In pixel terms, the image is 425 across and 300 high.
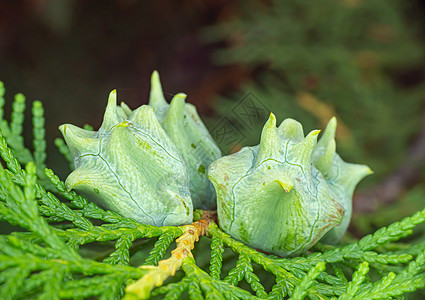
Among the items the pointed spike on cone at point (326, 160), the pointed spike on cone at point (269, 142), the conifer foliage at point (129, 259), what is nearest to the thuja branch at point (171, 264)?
the conifer foliage at point (129, 259)

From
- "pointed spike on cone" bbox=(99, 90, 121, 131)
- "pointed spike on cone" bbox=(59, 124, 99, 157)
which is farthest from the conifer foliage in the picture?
"pointed spike on cone" bbox=(99, 90, 121, 131)

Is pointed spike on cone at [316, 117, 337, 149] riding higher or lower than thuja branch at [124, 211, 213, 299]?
higher

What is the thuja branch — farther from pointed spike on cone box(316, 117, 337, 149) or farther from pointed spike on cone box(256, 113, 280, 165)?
pointed spike on cone box(316, 117, 337, 149)

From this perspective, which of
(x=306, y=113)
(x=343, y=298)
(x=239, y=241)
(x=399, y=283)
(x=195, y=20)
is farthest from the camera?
(x=195, y=20)

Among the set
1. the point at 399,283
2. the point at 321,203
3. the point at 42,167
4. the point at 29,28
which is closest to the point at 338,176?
the point at 321,203

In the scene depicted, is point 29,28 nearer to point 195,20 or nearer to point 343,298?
point 195,20

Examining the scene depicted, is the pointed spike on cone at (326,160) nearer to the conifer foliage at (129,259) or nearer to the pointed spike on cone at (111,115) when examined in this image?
the conifer foliage at (129,259)
